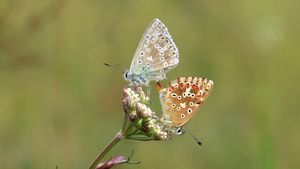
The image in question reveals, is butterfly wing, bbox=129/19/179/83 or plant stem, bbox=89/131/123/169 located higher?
butterfly wing, bbox=129/19/179/83

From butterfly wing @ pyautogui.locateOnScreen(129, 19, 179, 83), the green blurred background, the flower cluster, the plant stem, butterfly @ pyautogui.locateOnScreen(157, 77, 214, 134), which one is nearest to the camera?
the plant stem

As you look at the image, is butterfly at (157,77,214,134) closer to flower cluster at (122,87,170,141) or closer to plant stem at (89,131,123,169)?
flower cluster at (122,87,170,141)

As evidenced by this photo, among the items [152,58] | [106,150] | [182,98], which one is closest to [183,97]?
[182,98]

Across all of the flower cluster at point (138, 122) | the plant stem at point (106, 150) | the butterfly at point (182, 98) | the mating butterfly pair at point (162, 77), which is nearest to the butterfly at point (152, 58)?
the mating butterfly pair at point (162, 77)

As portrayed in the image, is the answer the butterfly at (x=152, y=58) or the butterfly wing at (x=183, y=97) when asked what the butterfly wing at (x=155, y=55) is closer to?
the butterfly at (x=152, y=58)

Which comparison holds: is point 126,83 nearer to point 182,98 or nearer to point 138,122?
A: point 182,98

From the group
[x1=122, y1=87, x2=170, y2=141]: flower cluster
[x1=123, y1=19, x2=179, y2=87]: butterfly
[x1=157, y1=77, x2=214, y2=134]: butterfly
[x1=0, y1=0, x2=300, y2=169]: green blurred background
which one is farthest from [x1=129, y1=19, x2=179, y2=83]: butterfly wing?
[x1=0, y1=0, x2=300, y2=169]: green blurred background

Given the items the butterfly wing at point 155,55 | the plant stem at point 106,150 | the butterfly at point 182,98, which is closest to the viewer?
the plant stem at point 106,150
